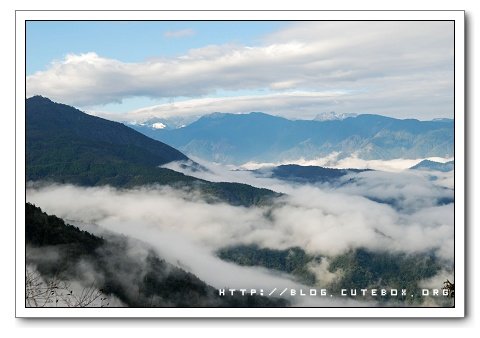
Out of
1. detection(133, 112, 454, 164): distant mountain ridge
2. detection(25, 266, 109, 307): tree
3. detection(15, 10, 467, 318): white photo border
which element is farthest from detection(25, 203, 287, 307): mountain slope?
detection(133, 112, 454, 164): distant mountain ridge

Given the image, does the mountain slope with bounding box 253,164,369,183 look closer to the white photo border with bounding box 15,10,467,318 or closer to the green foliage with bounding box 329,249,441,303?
the green foliage with bounding box 329,249,441,303

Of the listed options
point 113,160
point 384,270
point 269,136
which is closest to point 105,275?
point 269,136

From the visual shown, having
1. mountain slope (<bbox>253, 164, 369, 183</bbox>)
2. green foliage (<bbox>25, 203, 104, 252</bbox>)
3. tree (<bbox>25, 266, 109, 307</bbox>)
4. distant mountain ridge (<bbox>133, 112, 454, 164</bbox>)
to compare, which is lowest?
tree (<bbox>25, 266, 109, 307</bbox>)

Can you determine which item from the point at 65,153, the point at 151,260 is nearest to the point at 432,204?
the point at 151,260
